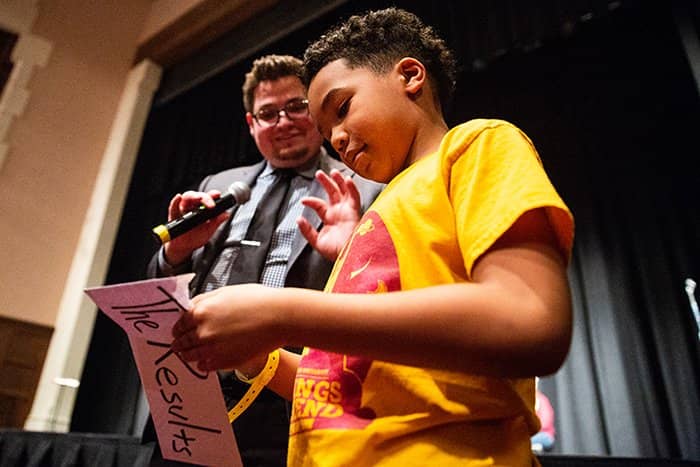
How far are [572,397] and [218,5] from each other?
11.1 ft

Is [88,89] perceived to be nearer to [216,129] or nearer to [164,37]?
[164,37]

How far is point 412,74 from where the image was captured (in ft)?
2.31

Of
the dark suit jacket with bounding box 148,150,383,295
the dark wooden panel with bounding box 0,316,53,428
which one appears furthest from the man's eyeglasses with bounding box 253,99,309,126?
the dark wooden panel with bounding box 0,316,53,428

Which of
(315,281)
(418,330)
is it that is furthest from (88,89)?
(418,330)

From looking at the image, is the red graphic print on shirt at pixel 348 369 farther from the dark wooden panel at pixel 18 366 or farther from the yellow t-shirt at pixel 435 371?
the dark wooden panel at pixel 18 366

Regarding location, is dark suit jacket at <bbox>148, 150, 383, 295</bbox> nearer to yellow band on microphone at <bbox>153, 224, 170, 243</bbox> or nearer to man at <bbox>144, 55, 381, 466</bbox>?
man at <bbox>144, 55, 381, 466</bbox>

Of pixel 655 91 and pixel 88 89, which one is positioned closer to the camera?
pixel 655 91

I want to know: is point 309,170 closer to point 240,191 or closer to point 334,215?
point 240,191

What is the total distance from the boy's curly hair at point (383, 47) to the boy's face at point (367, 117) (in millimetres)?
31

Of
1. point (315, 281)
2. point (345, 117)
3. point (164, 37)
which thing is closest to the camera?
point (345, 117)

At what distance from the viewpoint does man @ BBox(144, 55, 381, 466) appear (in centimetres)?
89

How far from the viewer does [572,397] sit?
10.3 feet

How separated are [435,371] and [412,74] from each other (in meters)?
0.40

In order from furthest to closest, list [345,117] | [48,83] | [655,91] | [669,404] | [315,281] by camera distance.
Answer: [48,83] → [655,91] → [669,404] → [315,281] → [345,117]
